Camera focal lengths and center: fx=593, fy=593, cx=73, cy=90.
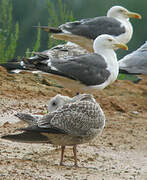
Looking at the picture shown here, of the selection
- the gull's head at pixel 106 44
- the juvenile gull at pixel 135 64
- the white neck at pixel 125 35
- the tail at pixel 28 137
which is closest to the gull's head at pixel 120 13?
the white neck at pixel 125 35

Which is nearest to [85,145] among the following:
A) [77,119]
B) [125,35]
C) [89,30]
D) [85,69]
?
[77,119]

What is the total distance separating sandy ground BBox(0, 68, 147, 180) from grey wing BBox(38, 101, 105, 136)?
1.12 ft

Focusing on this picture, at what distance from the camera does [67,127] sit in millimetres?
5344

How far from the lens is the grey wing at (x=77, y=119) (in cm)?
532

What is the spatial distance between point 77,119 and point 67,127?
5.7 inches

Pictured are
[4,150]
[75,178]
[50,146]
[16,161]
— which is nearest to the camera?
[75,178]

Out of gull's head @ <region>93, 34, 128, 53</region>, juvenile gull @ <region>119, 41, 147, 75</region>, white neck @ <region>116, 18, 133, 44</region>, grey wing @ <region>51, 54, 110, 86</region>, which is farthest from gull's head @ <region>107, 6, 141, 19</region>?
grey wing @ <region>51, 54, 110, 86</region>

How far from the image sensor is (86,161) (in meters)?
5.72

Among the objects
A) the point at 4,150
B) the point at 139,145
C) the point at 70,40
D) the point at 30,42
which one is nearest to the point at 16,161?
the point at 4,150

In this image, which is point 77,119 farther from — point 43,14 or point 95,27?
point 43,14

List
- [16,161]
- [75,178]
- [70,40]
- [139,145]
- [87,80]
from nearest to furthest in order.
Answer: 1. [75,178]
2. [16,161]
3. [139,145]
4. [87,80]
5. [70,40]

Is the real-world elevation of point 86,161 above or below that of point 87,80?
below

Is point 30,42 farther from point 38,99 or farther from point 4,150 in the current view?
point 4,150

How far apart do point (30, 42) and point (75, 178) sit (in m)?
8.03
